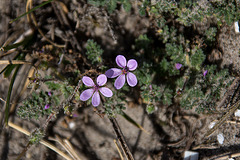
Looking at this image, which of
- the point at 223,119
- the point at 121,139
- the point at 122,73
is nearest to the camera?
the point at 122,73

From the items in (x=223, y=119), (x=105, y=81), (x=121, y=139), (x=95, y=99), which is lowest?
(x=223, y=119)

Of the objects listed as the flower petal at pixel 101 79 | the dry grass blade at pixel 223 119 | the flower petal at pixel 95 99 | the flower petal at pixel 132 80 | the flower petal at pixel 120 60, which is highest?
the flower petal at pixel 120 60

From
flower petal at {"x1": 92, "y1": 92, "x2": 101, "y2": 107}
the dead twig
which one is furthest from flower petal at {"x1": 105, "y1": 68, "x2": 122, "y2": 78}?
the dead twig

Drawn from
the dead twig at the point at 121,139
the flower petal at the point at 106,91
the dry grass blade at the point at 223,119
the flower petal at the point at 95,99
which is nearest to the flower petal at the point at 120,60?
the flower petal at the point at 106,91

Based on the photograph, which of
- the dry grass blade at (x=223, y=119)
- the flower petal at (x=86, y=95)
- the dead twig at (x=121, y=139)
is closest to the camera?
the flower petal at (x=86, y=95)

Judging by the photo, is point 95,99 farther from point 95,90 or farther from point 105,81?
point 105,81

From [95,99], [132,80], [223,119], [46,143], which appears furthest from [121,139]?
[223,119]

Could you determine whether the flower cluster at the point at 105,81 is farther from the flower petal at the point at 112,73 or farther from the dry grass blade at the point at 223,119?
the dry grass blade at the point at 223,119

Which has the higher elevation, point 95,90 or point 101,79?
point 101,79

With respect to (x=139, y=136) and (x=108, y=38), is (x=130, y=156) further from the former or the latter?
(x=108, y=38)

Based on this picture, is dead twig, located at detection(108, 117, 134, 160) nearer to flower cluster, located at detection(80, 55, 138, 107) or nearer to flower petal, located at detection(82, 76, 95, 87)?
flower cluster, located at detection(80, 55, 138, 107)
